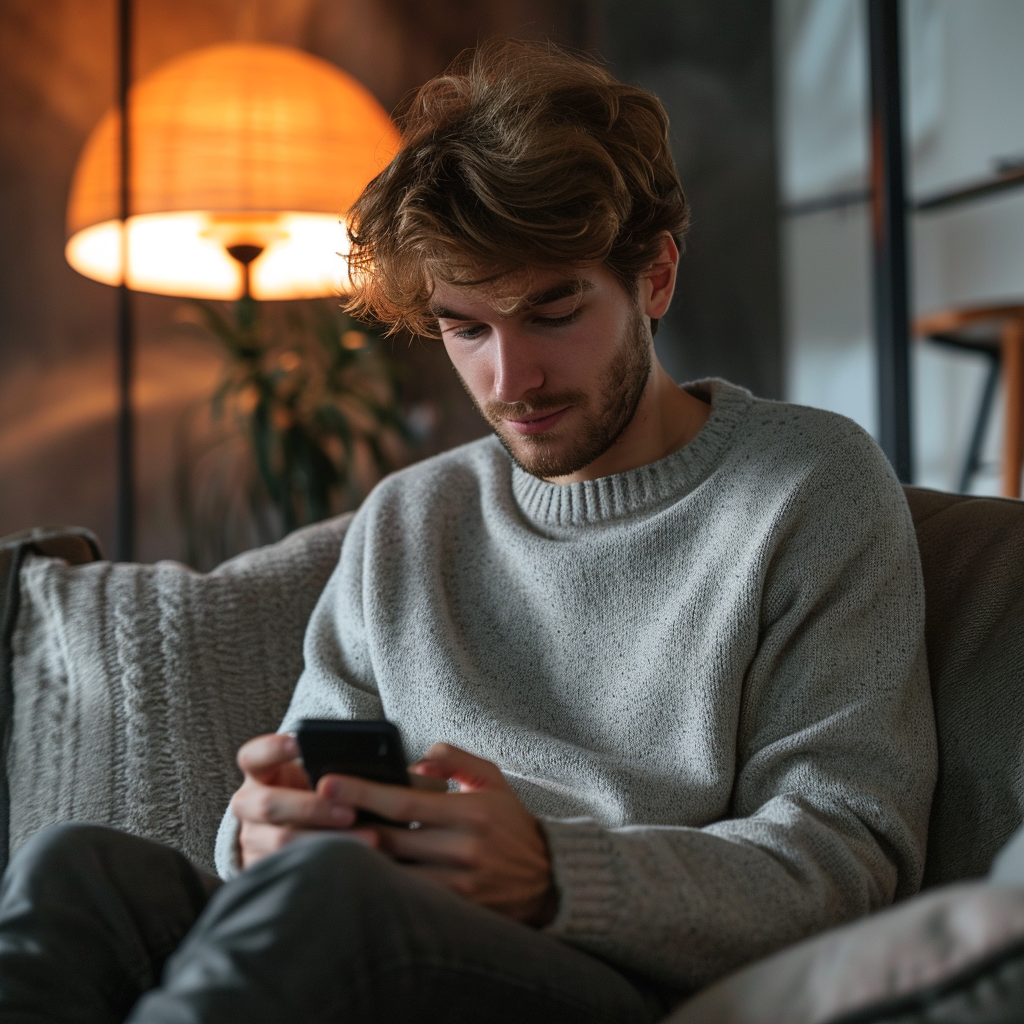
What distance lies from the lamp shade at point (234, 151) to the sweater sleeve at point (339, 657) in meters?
0.94

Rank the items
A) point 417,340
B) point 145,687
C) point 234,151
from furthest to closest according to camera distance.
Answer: point 417,340 < point 234,151 < point 145,687

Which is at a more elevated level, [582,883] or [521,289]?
[521,289]

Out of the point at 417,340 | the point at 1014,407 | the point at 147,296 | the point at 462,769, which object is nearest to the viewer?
the point at 462,769

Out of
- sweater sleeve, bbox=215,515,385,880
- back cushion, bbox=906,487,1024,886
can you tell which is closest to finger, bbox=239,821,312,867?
sweater sleeve, bbox=215,515,385,880

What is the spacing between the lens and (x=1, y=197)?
8.45ft

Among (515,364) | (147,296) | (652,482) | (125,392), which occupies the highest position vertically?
(147,296)

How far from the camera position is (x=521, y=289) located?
1116 mm

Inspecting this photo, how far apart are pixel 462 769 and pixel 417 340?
202cm

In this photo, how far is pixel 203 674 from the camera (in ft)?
4.32

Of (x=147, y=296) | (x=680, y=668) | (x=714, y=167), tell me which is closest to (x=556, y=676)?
(x=680, y=668)

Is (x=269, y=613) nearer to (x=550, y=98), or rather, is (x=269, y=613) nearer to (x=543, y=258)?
(x=543, y=258)

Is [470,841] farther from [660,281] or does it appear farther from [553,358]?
[660,281]

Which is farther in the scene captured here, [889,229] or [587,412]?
[889,229]

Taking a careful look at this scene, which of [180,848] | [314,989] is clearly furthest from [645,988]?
[180,848]
